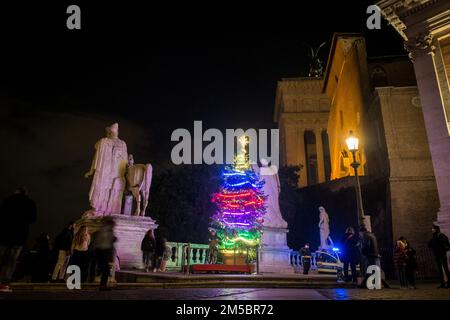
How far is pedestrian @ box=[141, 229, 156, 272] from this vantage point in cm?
1119

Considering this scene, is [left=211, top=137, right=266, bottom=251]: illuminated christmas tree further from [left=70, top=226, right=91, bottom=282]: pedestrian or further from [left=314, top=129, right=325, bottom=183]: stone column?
[left=314, top=129, right=325, bottom=183]: stone column

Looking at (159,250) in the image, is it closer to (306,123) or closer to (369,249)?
(369,249)

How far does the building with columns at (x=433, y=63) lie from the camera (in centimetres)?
1404

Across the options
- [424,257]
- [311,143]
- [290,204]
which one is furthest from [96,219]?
[311,143]

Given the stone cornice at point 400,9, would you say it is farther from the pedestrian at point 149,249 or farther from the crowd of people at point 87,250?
the pedestrian at point 149,249

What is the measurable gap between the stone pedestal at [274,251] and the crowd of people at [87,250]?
4.78 m

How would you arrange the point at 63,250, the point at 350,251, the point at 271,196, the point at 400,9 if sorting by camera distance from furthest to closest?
the point at 400,9
the point at 271,196
the point at 350,251
the point at 63,250

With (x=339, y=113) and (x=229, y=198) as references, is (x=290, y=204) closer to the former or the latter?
(x=339, y=113)

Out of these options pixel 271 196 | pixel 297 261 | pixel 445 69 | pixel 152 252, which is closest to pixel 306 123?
pixel 445 69

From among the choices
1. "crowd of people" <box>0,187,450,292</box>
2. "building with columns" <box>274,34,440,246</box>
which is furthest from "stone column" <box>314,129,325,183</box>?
"crowd of people" <box>0,187,450,292</box>

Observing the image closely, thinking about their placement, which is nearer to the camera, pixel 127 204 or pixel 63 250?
pixel 63 250

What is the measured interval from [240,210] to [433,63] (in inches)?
424

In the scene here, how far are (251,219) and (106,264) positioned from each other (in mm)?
9081

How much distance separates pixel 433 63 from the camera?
15055mm
